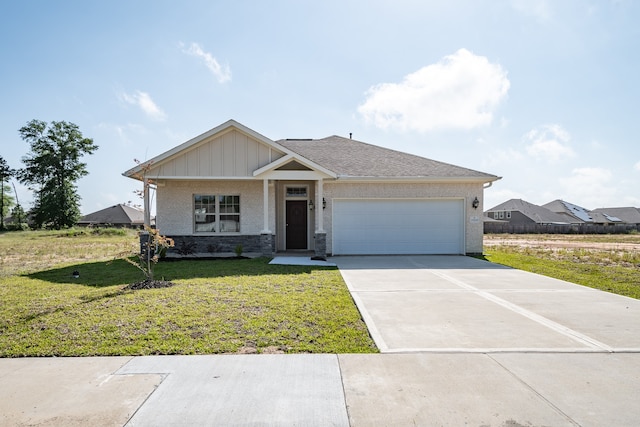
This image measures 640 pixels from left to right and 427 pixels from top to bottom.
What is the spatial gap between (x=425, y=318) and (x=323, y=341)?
187 centimetres

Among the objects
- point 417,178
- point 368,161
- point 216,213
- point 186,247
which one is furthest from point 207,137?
point 417,178

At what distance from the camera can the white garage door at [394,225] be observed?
14055 millimetres

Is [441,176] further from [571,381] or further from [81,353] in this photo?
[81,353]

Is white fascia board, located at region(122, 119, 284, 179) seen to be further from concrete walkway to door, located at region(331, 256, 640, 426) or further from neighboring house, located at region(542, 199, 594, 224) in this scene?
neighboring house, located at region(542, 199, 594, 224)

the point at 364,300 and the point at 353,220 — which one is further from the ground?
the point at 353,220

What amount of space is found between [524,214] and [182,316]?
53.2 m

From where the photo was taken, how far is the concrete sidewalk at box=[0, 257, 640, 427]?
2.93 metres

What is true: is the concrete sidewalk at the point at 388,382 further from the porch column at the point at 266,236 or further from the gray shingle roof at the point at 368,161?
the gray shingle roof at the point at 368,161

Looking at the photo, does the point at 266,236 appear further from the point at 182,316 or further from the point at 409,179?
the point at 182,316

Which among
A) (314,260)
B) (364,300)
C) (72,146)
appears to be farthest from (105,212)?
(364,300)

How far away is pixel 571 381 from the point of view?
11.6ft

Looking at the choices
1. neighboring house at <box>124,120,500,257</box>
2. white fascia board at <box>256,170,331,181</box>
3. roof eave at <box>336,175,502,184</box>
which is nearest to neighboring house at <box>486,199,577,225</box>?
neighboring house at <box>124,120,500,257</box>

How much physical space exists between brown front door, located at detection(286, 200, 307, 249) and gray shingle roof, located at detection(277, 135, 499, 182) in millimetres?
1900

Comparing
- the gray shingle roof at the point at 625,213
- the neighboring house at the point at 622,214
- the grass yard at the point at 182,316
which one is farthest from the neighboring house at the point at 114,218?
the gray shingle roof at the point at 625,213
